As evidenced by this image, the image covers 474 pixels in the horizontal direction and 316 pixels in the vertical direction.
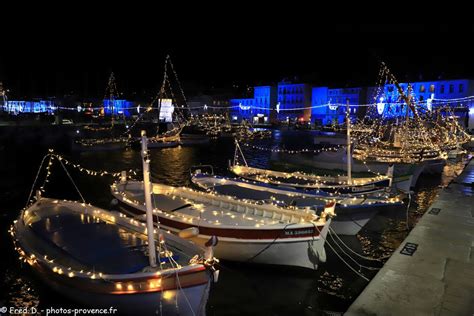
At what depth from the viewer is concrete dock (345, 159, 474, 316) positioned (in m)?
8.34

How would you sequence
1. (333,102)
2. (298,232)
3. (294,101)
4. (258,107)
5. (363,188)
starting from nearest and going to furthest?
1. (298,232)
2. (363,188)
3. (333,102)
4. (294,101)
5. (258,107)

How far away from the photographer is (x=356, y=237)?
52.2ft

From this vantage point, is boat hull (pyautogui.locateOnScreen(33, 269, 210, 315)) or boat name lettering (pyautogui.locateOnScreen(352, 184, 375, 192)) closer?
boat hull (pyautogui.locateOnScreen(33, 269, 210, 315))

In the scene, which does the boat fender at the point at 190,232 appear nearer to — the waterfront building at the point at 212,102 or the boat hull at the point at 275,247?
the boat hull at the point at 275,247

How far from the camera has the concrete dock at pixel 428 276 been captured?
8.34m

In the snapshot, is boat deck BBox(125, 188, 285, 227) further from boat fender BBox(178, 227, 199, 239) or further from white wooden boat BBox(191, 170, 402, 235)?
white wooden boat BBox(191, 170, 402, 235)

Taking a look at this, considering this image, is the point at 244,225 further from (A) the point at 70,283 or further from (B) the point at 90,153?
(B) the point at 90,153

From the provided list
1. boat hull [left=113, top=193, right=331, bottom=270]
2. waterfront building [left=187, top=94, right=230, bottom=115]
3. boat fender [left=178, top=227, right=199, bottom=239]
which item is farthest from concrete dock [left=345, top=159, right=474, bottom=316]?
waterfront building [left=187, top=94, right=230, bottom=115]

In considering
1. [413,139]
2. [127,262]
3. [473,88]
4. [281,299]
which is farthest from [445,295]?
[473,88]

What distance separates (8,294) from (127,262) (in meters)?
4.99

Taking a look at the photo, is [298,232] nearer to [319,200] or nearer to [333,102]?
[319,200]

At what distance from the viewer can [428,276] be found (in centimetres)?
984

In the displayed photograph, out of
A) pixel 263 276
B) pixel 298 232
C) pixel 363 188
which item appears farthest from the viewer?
pixel 363 188

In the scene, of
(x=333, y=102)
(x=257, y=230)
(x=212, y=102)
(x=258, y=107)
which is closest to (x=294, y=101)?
(x=333, y=102)
